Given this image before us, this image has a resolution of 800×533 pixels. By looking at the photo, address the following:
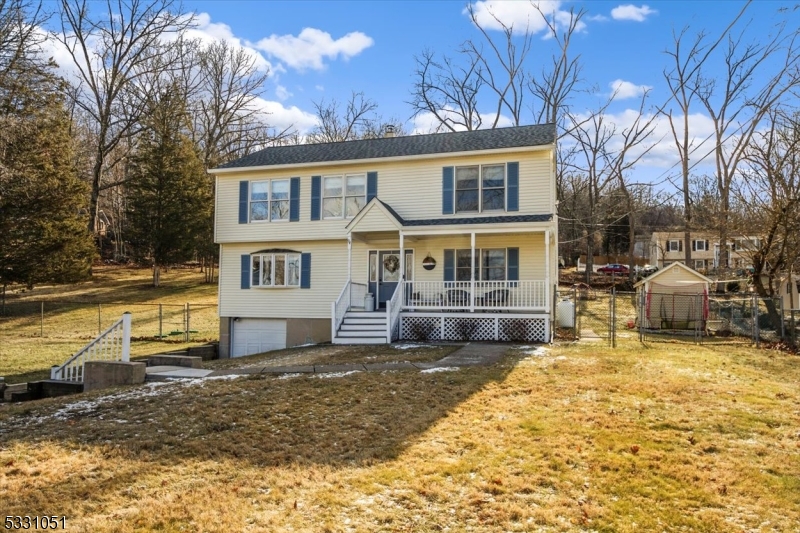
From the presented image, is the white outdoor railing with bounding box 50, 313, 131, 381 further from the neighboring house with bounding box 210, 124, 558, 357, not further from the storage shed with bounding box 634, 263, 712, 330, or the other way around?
the storage shed with bounding box 634, 263, 712, 330

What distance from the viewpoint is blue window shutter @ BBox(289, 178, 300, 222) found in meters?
18.2

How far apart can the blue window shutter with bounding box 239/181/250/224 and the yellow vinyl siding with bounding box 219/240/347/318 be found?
0.94 metres

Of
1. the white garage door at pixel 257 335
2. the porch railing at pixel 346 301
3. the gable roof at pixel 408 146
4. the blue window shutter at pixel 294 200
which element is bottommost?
the white garage door at pixel 257 335

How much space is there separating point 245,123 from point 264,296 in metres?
23.5

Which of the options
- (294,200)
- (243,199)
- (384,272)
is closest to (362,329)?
(384,272)

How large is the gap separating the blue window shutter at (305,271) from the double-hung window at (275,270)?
0.18m

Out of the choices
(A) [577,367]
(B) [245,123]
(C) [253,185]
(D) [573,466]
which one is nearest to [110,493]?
(D) [573,466]

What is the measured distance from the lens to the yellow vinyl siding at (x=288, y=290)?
1792 cm

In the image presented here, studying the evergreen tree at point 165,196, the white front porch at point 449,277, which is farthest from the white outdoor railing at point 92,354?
the evergreen tree at point 165,196

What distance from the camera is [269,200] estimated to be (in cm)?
1858

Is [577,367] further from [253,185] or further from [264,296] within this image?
[253,185]

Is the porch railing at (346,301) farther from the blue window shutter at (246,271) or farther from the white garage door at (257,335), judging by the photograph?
the blue window shutter at (246,271)

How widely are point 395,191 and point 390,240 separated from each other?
5.19ft

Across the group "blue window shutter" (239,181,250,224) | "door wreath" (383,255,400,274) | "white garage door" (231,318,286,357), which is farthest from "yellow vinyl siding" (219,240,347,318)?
"door wreath" (383,255,400,274)
